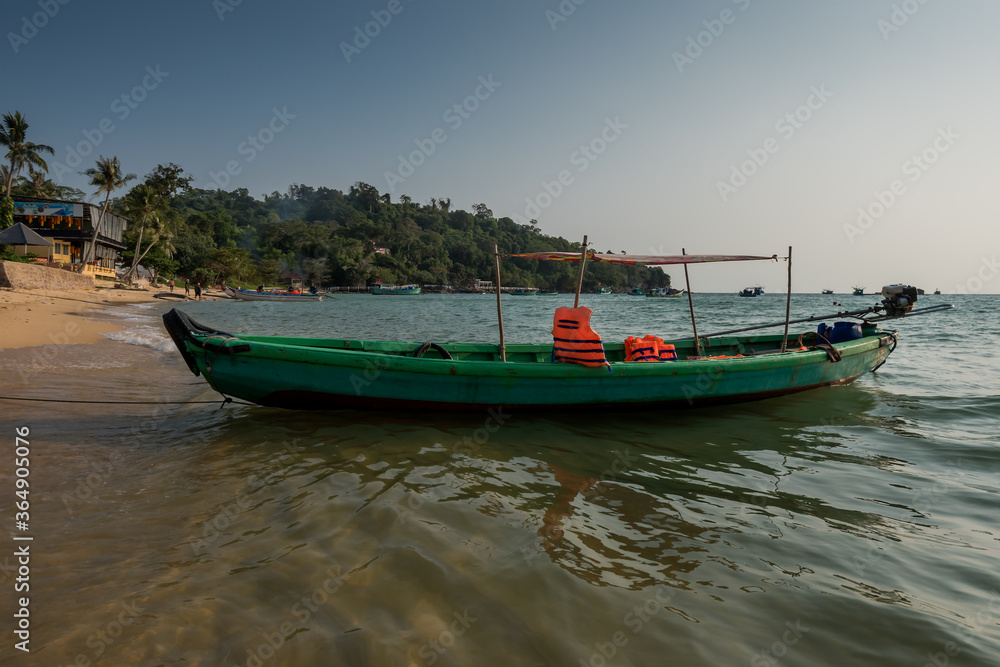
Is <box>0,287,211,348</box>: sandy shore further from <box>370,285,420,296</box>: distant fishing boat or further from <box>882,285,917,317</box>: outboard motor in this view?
<box>370,285,420,296</box>: distant fishing boat

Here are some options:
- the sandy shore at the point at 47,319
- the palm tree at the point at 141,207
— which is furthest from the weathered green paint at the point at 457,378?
the palm tree at the point at 141,207

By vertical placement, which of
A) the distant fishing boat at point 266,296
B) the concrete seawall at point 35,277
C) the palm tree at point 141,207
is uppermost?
the palm tree at point 141,207

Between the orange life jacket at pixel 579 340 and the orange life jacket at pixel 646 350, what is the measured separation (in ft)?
5.51

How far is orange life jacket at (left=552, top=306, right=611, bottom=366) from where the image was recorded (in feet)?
22.1

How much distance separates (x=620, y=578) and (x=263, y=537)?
2.47 metres

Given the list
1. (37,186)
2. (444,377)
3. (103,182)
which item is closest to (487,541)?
(444,377)

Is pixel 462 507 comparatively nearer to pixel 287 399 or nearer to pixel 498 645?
pixel 498 645

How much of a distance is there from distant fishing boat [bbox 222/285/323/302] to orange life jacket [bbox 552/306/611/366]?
148 ft

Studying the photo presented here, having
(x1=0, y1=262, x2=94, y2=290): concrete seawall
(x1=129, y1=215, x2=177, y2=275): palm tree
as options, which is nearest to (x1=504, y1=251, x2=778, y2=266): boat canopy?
(x1=0, y1=262, x2=94, y2=290): concrete seawall

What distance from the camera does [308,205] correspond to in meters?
185

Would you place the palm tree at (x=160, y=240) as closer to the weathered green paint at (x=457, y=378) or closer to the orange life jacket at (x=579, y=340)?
the weathered green paint at (x=457, y=378)

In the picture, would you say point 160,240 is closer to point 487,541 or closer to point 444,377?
point 444,377

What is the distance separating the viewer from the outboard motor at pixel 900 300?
10633mm

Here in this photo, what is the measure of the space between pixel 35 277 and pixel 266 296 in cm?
2319
